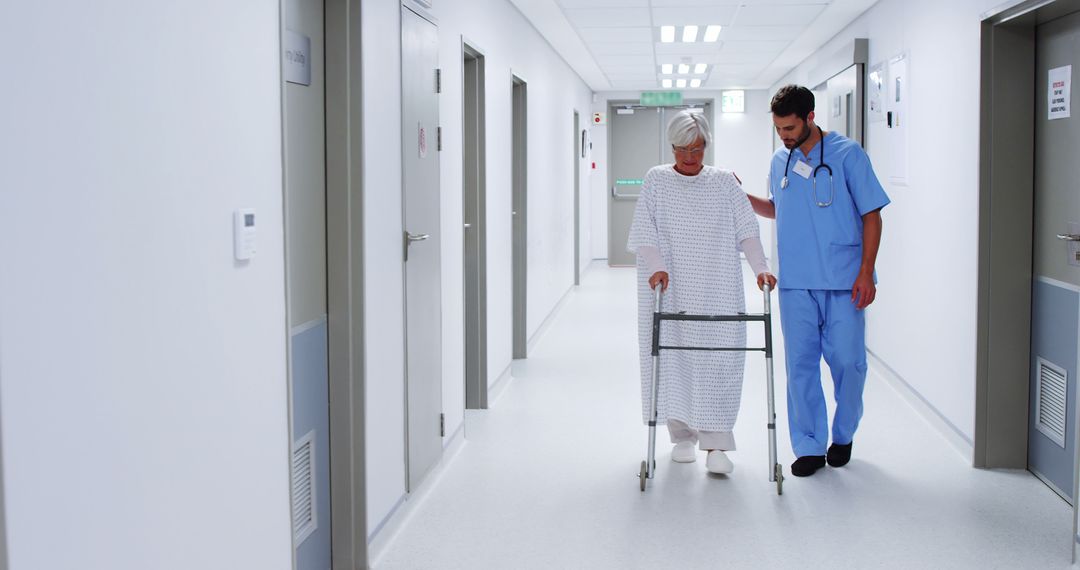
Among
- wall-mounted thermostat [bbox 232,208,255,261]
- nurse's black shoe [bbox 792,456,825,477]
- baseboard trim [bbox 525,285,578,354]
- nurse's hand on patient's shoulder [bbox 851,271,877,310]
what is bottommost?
nurse's black shoe [bbox 792,456,825,477]

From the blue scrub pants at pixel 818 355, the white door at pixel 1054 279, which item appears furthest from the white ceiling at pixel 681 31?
the blue scrub pants at pixel 818 355

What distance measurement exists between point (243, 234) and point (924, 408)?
13.3 ft

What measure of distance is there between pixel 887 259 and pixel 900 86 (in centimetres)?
104

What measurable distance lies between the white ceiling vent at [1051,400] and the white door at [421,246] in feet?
7.96

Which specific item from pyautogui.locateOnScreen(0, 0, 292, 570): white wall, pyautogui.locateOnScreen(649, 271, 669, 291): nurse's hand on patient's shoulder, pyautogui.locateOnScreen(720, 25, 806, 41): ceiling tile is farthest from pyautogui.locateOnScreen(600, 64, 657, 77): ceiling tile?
pyautogui.locateOnScreen(0, 0, 292, 570): white wall

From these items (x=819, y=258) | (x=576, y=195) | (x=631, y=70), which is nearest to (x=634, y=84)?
(x=631, y=70)

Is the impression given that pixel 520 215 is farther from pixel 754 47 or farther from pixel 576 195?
pixel 576 195

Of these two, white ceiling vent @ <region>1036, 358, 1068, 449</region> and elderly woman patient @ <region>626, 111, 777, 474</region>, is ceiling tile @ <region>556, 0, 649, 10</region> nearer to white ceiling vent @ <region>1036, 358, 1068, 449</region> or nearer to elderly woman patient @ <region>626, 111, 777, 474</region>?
elderly woman patient @ <region>626, 111, 777, 474</region>

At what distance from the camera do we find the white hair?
12.8ft

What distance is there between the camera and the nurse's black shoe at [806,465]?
13.7 ft

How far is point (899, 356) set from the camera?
232 inches

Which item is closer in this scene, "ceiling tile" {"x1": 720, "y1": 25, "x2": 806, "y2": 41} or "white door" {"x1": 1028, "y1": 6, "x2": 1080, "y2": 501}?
"white door" {"x1": 1028, "y1": 6, "x2": 1080, "y2": 501}

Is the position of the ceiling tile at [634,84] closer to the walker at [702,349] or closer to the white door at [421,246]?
the white door at [421,246]

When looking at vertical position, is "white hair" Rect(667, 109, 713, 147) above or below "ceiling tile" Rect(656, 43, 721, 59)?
below
